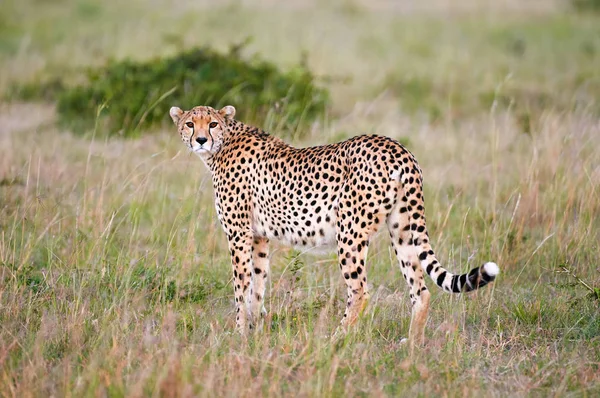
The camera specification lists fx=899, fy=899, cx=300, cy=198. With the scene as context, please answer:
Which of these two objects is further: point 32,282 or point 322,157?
point 32,282

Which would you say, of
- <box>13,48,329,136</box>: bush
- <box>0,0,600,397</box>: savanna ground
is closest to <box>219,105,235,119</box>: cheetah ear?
<box>0,0,600,397</box>: savanna ground

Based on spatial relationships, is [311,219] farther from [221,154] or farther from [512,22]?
[512,22]

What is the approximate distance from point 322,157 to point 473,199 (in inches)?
106

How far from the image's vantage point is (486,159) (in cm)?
782

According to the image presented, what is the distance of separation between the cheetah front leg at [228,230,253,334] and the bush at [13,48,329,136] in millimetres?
3623

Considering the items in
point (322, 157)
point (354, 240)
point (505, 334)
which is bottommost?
point (505, 334)

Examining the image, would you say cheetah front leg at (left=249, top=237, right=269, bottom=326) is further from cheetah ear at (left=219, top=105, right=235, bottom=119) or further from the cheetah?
cheetah ear at (left=219, top=105, right=235, bottom=119)

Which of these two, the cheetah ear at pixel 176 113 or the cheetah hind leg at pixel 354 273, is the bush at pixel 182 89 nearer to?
the cheetah ear at pixel 176 113

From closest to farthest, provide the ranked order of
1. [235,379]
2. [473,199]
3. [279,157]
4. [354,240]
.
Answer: [235,379]
[354,240]
[279,157]
[473,199]

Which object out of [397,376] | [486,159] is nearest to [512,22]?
[486,159]

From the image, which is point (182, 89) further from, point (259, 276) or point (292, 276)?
point (259, 276)

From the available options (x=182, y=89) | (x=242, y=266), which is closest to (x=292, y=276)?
(x=242, y=266)

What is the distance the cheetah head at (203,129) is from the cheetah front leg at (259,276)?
1.93 ft

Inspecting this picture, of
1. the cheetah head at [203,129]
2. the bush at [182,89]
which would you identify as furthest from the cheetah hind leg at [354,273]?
the bush at [182,89]
